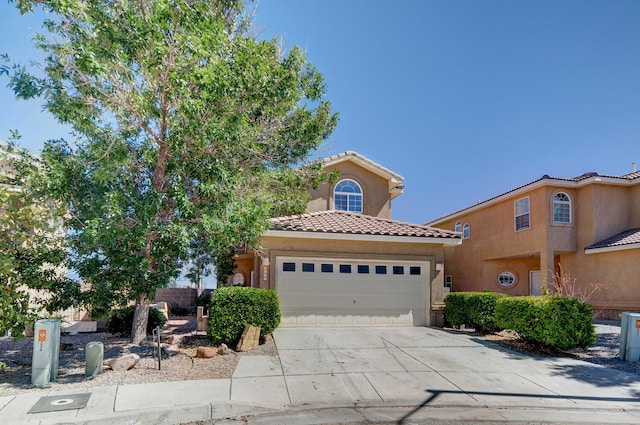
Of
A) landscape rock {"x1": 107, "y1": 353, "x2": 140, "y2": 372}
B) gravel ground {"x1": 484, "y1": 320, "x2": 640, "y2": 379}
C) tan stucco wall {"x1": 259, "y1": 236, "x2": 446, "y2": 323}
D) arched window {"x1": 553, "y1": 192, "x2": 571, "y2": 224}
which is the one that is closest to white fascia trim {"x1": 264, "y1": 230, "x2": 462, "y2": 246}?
tan stucco wall {"x1": 259, "y1": 236, "x2": 446, "y2": 323}

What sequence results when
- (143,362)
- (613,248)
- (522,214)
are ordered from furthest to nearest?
1. (522,214)
2. (613,248)
3. (143,362)

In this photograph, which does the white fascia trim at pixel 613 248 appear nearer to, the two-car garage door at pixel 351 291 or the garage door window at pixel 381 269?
the two-car garage door at pixel 351 291

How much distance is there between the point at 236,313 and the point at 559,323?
8335mm

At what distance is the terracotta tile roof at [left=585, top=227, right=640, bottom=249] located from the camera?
1687 centimetres

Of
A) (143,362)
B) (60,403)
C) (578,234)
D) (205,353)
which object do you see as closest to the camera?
(60,403)

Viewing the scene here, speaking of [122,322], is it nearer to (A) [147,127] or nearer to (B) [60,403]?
(B) [60,403]

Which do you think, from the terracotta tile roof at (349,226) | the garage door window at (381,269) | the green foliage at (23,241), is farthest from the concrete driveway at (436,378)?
the green foliage at (23,241)

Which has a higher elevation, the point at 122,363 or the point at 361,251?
the point at 361,251

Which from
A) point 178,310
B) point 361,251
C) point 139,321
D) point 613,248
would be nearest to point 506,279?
point 613,248

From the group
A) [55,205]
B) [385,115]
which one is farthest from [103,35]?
[385,115]

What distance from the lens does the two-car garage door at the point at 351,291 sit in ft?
43.8

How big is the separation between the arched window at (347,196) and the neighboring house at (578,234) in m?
8.60

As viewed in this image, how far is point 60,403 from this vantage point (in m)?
6.41

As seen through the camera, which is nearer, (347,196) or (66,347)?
(66,347)
